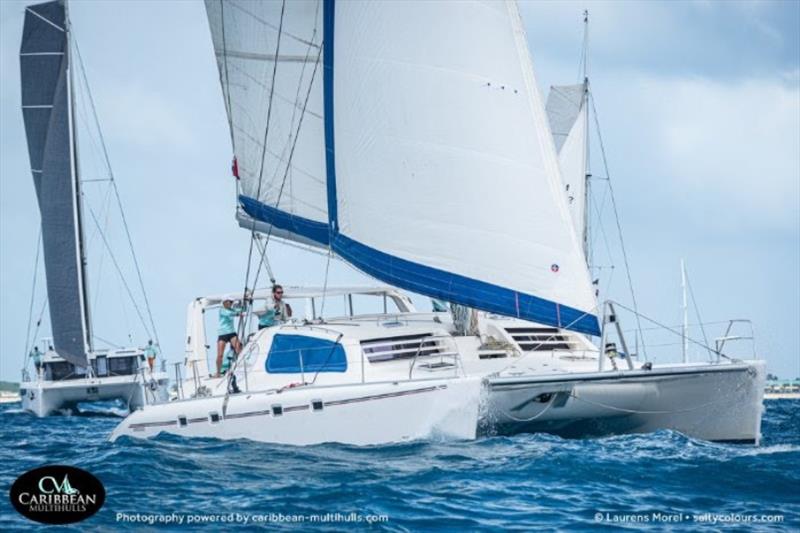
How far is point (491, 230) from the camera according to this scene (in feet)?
51.6

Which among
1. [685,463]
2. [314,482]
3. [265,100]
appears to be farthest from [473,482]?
[265,100]

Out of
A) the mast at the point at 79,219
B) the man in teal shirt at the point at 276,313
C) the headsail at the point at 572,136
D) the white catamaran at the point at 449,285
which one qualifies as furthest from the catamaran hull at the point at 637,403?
the mast at the point at 79,219

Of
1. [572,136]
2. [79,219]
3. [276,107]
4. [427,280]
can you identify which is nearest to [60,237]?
[79,219]

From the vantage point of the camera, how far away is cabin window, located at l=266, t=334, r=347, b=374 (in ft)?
54.2

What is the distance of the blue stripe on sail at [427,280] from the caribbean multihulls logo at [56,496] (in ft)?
20.0

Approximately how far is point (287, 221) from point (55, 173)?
71.6 ft

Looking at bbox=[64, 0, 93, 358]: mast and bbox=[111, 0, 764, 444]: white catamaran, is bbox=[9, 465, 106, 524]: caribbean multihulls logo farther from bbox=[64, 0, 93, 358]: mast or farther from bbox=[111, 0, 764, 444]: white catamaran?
bbox=[64, 0, 93, 358]: mast

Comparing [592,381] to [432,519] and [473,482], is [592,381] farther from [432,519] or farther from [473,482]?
[432,519]

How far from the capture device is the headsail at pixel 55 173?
128ft

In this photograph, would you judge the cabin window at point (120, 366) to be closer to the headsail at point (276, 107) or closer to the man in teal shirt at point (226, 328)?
the headsail at point (276, 107)

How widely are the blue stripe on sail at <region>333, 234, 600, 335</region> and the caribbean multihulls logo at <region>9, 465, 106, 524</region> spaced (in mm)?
6087

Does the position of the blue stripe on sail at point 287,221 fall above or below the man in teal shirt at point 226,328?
above

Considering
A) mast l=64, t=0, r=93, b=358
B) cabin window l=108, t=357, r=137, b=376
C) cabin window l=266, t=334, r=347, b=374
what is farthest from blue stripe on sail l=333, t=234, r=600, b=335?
cabin window l=108, t=357, r=137, b=376

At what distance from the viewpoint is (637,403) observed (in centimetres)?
1535
